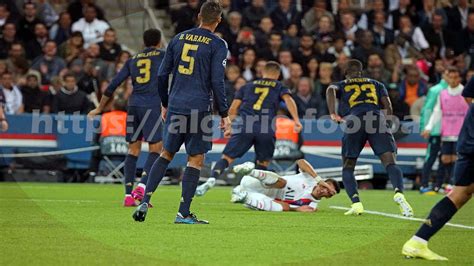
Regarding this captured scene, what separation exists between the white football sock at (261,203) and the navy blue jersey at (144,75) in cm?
193

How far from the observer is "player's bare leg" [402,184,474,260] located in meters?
8.48

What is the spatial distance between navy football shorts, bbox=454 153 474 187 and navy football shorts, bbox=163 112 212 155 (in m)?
3.45

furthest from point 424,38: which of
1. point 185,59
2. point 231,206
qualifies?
point 185,59

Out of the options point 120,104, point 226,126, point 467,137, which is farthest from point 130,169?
point 120,104

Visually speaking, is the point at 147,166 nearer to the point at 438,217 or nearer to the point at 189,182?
the point at 189,182

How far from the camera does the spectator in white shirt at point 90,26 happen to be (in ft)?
79.9

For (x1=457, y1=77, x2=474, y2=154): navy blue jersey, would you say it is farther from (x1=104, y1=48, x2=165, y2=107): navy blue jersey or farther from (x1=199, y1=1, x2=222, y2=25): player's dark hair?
(x1=104, y1=48, x2=165, y2=107): navy blue jersey

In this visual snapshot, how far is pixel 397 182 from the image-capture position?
13883mm

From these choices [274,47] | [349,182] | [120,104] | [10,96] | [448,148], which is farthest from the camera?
[274,47]

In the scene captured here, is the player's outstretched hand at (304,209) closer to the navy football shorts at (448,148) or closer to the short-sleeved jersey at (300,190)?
the short-sleeved jersey at (300,190)

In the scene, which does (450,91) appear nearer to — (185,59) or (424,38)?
(424,38)

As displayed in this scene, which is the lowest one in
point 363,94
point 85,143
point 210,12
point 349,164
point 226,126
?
point 85,143

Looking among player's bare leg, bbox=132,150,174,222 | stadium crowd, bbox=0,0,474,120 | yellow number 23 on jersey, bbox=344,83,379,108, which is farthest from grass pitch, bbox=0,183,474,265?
stadium crowd, bbox=0,0,474,120

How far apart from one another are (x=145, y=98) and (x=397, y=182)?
12.4ft
